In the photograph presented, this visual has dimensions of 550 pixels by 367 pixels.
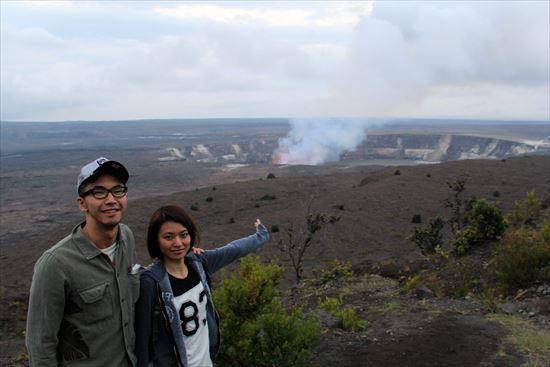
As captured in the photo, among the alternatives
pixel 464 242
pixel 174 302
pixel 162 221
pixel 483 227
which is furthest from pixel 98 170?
pixel 483 227

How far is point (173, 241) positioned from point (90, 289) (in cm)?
56

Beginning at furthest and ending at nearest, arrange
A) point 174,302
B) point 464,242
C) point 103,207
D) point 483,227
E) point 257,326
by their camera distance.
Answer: point 483,227 → point 464,242 → point 257,326 → point 174,302 → point 103,207

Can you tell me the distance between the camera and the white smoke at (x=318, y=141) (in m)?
89.2

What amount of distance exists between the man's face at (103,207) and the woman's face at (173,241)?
0.34m

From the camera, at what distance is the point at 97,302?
95.6 inches

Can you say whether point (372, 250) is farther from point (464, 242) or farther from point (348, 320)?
point (348, 320)

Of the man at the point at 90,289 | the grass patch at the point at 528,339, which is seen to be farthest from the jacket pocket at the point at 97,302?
the grass patch at the point at 528,339

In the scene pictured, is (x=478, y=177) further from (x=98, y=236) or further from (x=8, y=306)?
(x=98, y=236)

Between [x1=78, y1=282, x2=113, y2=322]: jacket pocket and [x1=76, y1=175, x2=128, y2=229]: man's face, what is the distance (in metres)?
0.30

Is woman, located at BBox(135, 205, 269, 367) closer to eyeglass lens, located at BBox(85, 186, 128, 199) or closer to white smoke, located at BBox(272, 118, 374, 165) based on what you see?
eyeglass lens, located at BBox(85, 186, 128, 199)

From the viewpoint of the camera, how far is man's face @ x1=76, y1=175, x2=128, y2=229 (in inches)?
98.3

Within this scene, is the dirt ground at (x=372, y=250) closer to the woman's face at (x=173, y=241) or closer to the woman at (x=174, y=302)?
the woman at (x=174, y=302)

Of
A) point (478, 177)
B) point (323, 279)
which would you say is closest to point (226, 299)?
point (323, 279)

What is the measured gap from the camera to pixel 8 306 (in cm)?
1239
